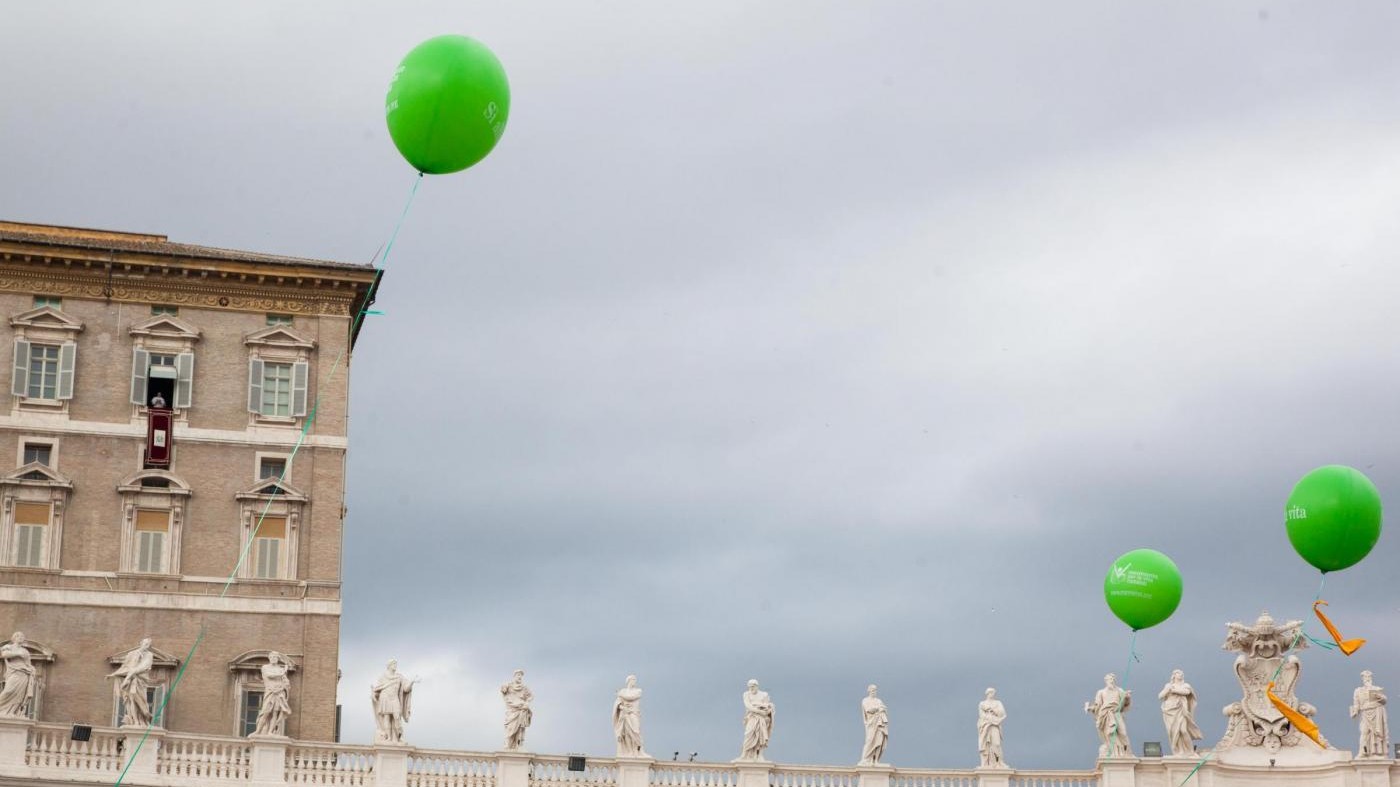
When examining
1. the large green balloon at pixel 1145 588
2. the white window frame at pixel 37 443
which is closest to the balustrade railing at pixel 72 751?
the white window frame at pixel 37 443

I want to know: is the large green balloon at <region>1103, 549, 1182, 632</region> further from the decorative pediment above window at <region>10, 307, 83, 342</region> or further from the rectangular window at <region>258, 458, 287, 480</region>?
the decorative pediment above window at <region>10, 307, 83, 342</region>

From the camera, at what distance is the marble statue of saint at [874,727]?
63.3m

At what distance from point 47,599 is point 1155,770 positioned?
2896 centimetres

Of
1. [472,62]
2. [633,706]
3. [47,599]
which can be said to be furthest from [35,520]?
[472,62]

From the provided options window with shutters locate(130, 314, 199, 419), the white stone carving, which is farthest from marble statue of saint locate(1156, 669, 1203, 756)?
window with shutters locate(130, 314, 199, 419)

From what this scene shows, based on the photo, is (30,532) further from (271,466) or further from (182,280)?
(182,280)

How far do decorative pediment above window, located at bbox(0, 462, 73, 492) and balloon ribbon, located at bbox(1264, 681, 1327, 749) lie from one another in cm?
3164

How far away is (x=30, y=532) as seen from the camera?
2805 inches

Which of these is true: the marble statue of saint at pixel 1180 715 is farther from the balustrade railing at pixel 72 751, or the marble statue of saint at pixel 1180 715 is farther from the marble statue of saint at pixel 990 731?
the balustrade railing at pixel 72 751

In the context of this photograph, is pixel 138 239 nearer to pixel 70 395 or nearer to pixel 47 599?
pixel 70 395


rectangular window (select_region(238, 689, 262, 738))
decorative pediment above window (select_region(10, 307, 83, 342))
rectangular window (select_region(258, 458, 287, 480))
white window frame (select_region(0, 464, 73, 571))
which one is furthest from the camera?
rectangular window (select_region(258, 458, 287, 480))

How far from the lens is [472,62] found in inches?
1923

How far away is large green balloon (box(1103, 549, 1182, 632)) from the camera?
59.5 meters

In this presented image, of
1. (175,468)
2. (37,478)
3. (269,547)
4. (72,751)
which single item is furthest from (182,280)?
(72,751)
